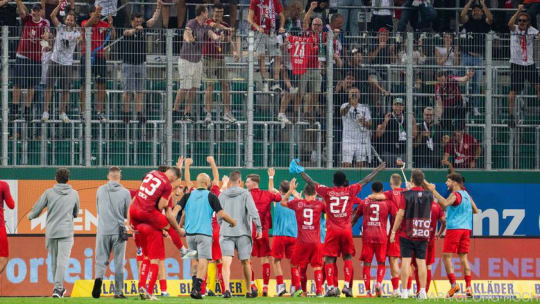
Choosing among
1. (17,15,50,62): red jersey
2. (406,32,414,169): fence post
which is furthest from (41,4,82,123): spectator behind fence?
(406,32,414,169): fence post

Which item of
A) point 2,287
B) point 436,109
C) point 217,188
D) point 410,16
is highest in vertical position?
point 410,16

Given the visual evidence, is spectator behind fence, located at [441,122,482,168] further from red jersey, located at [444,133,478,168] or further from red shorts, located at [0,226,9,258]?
red shorts, located at [0,226,9,258]

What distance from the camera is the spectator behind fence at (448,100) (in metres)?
23.9

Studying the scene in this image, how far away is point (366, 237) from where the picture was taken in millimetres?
21375

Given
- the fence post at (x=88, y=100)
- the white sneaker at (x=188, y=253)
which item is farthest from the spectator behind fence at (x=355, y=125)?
the white sneaker at (x=188, y=253)

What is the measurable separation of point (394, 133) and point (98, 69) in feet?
19.6

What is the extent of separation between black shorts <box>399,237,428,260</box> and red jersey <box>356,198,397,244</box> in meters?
Result: 1.29

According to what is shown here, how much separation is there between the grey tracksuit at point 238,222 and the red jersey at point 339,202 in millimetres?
1387

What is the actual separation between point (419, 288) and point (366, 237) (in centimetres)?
A: 187

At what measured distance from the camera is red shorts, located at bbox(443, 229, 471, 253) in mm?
20844

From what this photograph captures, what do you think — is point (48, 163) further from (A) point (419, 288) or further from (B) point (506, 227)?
(B) point (506, 227)

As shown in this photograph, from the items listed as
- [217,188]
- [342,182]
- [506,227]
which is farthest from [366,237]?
[506,227]

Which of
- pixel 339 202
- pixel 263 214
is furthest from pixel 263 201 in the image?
pixel 339 202

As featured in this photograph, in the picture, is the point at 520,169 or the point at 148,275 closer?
the point at 148,275
